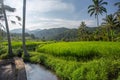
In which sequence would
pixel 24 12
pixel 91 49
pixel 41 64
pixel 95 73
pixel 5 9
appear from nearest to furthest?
pixel 95 73
pixel 91 49
pixel 41 64
pixel 24 12
pixel 5 9

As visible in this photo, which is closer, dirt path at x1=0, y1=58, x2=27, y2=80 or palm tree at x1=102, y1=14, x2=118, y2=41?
dirt path at x1=0, y1=58, x2=27, y2=80

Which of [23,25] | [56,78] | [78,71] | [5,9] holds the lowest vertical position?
[56,78]

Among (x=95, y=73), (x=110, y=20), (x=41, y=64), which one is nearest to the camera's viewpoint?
(x=95, y=73)

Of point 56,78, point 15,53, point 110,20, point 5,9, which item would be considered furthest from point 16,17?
point 110,20

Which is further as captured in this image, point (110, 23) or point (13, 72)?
point (110, 23)

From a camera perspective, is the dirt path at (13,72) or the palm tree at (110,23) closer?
the dirt path at (13,72)

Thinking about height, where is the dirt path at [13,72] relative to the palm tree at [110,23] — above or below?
below

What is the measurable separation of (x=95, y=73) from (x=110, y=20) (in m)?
45.6

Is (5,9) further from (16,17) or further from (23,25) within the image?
(23,25)

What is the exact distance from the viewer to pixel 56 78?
1429 cm

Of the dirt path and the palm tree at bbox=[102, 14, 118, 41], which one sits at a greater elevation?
the palm tree at bbox=[102, 14, 118, 41]

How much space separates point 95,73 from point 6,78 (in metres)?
5.84

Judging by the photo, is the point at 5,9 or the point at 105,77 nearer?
the point at 105,77

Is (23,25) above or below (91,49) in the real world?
above
